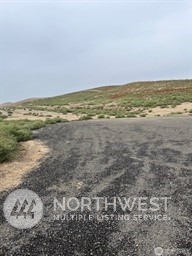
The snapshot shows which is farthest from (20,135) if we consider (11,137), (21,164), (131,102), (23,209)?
(131,102)

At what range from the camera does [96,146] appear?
578 inches

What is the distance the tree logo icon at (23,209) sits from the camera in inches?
270

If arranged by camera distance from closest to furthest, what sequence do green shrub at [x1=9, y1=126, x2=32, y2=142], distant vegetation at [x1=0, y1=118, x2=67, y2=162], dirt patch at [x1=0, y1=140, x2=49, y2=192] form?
1. dirt patch at [x1=0, y1=140, x2=49, y2=192]
2. distant vegetation at [x1=0, y1=118, x2=67, y2=162]
3. green shrub at [x1=9, y1=126, x2=32, y2=142]

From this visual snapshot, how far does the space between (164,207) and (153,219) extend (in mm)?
603

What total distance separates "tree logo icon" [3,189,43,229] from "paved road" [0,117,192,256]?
5.4 inches

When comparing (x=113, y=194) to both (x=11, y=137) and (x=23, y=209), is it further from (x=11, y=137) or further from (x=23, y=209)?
(x=11, y=137)

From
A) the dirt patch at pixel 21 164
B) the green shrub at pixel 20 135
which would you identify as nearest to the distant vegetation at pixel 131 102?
the green shrub at pixel 20 135

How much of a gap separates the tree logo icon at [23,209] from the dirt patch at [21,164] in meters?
0.86

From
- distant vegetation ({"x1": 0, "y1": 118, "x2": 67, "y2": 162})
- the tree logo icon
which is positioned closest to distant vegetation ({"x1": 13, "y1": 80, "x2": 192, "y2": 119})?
distant vegetation ({"x1": 0, "y1": 118, "x2": 67, "y2": 162})

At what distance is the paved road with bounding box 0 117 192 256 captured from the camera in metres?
5.69

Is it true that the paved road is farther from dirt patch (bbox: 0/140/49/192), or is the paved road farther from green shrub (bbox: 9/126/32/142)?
green shrub (bbox: 9/126/32/142)

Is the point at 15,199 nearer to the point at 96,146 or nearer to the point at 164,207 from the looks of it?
the point at 164,207

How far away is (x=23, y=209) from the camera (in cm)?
750

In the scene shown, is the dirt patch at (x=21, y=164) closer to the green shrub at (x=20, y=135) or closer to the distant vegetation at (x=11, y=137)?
the distant vegetation at (x=11, y=137)
